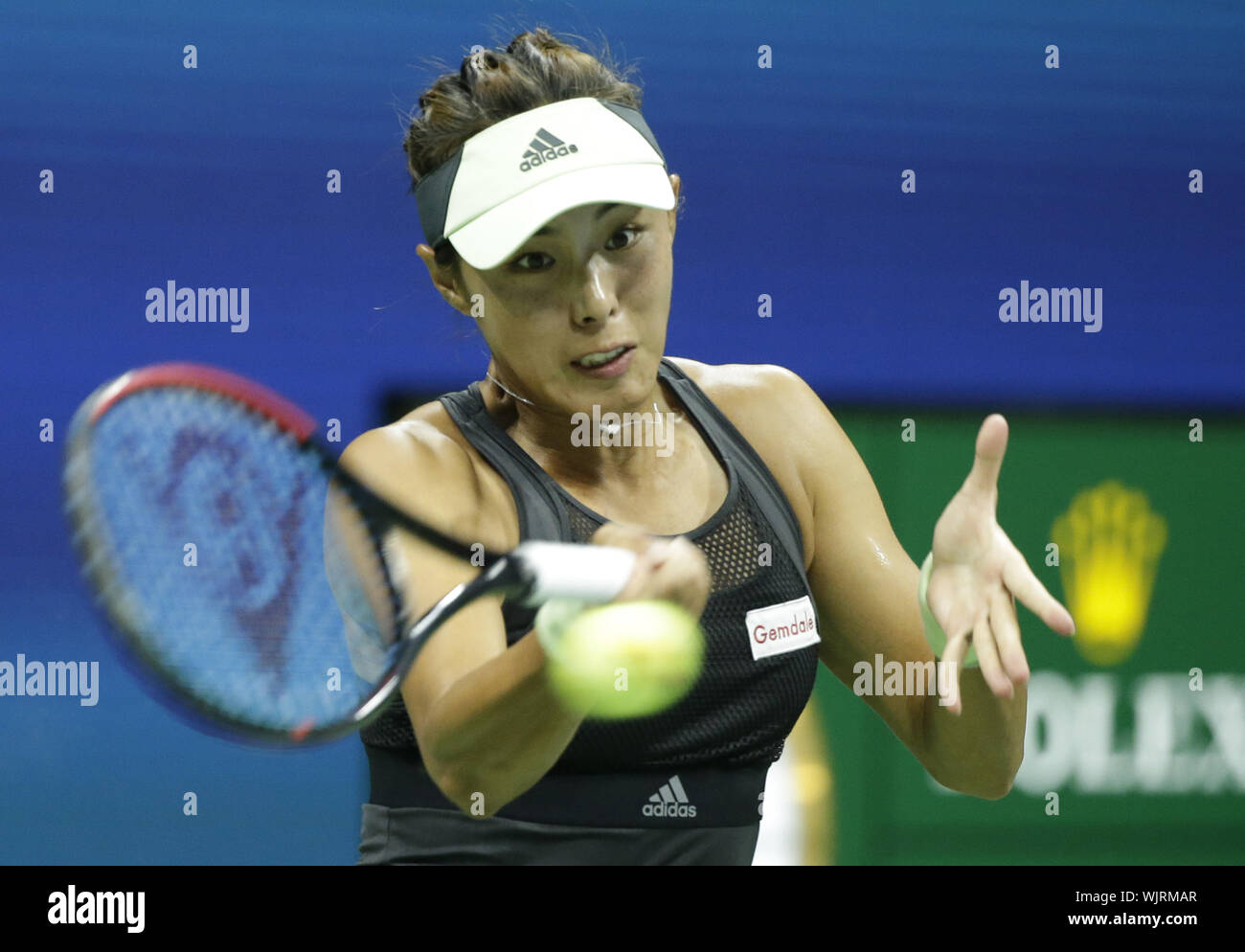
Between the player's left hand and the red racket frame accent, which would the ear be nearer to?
the red racket frame accent

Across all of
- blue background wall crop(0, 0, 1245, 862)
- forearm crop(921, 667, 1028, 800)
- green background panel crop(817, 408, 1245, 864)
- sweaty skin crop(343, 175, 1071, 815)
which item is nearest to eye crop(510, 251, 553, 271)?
sweaty skin crop(343, 175, 1071, 815)

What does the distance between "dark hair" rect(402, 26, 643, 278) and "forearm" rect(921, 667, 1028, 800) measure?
569 mm

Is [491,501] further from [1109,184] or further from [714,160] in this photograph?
[1109,184]

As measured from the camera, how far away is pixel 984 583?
1.14 meters

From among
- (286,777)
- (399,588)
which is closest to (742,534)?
(399,588)

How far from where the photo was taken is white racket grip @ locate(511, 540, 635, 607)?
103 centimetres

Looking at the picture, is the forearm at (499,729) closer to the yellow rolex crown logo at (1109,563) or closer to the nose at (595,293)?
the nose at (595,293)

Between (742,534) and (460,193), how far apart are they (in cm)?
37

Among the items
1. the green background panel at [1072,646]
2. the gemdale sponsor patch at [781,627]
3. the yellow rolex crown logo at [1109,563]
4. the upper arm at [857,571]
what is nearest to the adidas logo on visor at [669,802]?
the gemdale sponsor patch at [781,627]

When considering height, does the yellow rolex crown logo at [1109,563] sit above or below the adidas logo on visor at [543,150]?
below

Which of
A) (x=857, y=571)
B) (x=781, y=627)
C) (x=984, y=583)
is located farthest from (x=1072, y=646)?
(x=984, y=583)

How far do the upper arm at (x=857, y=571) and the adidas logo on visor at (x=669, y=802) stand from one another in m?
0.23

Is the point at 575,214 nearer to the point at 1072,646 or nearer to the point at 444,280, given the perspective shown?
the point at 444,280

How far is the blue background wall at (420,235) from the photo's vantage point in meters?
2.15
